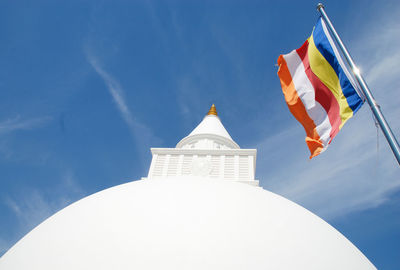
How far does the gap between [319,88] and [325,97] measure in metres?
0.26

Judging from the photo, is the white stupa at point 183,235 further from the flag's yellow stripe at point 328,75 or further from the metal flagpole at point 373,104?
the flag's yellow stripe at point 328,75

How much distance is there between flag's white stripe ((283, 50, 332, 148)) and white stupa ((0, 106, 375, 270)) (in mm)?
1801

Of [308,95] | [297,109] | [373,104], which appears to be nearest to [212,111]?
[297,109]

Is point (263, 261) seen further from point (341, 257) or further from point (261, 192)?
point (261, 192)

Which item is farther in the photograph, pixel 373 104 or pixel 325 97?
pixel 325 97

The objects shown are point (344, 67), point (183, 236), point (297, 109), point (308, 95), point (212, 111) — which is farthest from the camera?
point (212, 111)

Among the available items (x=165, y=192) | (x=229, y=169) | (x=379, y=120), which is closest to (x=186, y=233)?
(x=165, y=192)

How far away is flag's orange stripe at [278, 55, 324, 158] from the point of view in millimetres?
5660

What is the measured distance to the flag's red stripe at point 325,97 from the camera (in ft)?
17.4

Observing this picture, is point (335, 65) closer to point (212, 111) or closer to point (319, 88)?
point (319, 88)

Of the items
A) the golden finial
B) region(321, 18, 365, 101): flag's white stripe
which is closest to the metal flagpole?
region(321, 18, 365, 101): flag's white stripe

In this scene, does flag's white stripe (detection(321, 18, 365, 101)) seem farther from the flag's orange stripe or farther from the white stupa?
the white stupa

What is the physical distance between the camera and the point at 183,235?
3.96 m

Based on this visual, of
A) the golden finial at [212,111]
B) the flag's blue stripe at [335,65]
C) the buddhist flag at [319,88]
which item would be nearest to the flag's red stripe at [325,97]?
the buddhist flag at [319,88]
